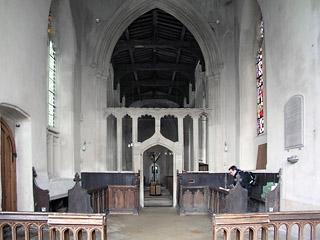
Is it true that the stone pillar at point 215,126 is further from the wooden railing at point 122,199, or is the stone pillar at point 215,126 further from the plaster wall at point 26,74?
the plaster wall at point 26,74

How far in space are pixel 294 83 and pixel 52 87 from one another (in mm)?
6673

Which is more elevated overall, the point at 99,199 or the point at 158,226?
the point at 99,199

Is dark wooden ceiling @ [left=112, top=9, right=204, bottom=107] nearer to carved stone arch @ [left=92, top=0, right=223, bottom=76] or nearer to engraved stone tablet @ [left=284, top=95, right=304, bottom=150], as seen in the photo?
carved stone arch @ [left=92, top=0, right=223, bottom=76]

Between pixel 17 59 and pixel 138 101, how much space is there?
19072 millimetres

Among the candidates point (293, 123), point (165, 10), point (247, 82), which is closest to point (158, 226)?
point (293, 123)

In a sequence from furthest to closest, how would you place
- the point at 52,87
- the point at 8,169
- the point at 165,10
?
the point at 165,10 → the point at 52,87 → the point at 8,169

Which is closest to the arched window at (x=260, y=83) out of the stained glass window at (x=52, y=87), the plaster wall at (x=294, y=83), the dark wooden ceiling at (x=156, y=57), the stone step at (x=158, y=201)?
the plaster wall at (x=294, y=83)

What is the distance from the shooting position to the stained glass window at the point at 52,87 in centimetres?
1059

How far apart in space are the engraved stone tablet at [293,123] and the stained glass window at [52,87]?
20.8 feet

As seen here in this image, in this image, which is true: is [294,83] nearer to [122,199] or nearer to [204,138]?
[122,199]

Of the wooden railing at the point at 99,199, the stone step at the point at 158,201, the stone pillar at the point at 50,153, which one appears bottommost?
the stone step at the point at 158,201

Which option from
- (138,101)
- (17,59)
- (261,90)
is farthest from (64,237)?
(138,101)

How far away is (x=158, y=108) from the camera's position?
528 inches

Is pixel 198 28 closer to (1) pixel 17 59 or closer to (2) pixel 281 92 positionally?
(2) pixel 281 92
